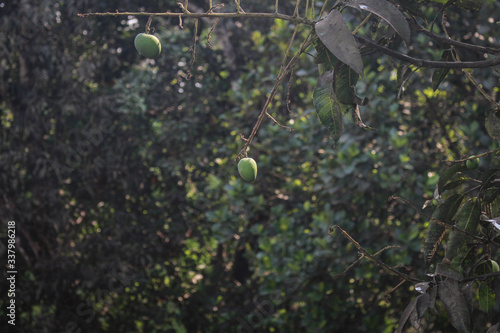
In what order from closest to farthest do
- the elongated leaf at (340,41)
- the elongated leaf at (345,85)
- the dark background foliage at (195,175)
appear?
the elongated leaf at (340,41)
the elongated leaf at (345,85)
the dark background foliage at (195,175)

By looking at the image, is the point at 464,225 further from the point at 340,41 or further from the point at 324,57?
the point at 340,41

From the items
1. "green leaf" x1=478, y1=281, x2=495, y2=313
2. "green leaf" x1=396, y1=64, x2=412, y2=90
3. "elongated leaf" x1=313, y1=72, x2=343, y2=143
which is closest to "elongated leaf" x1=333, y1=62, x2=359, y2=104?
"elongated leaf" x1=313, y1=72, x2=343, y2=143

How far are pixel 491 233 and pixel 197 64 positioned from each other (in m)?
2.55

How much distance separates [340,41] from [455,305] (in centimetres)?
49

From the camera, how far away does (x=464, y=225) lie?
1036mm

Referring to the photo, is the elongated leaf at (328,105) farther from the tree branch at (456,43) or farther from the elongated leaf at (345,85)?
the tree branch at (456,43)

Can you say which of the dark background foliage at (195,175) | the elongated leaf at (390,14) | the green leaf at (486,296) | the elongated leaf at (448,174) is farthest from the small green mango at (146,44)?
the dark background foliage at (195,175)

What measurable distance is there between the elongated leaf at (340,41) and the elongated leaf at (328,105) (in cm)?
17

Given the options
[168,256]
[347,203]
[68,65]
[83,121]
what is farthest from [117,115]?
[347,203]

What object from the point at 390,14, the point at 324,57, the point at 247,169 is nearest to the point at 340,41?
the point at 390,14

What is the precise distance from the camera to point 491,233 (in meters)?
1.05

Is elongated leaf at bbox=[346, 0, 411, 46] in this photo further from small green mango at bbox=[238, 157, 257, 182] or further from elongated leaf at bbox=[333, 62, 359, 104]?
small green mango at bbox=[238, 157, 257, 182]

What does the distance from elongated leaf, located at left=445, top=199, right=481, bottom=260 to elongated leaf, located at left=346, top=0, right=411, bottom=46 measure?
436mm

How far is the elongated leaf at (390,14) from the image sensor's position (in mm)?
744
